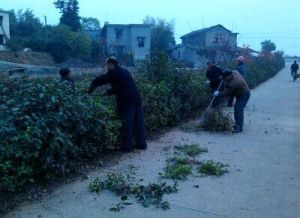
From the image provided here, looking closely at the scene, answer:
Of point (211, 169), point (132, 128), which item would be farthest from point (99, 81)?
point (211, 169)

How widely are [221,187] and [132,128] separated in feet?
8.80

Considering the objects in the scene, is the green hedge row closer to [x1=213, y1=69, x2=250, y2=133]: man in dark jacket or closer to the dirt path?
the dirt path

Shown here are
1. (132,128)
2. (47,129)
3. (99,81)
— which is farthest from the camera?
(132,128)

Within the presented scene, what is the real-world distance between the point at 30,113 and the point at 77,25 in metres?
65.4

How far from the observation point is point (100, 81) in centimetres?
819

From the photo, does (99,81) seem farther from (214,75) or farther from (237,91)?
(214,75)

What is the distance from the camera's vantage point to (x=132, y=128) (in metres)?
8.55

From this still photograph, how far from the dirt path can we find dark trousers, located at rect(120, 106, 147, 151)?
245 mm

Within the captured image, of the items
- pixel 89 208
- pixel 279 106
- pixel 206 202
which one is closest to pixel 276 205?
pixel 206 202

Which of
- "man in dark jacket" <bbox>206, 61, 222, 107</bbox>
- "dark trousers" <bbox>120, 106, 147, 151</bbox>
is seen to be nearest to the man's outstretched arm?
"dark trousers" <bbox>120, 106, 147, 151</bbox>

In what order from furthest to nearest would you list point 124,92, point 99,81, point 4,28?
point 4,28 < point 124,92 < point 99,81

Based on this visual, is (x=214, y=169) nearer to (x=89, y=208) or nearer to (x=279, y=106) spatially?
(x=89, y=208)

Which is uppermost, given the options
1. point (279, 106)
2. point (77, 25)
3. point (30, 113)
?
point (77, 25)

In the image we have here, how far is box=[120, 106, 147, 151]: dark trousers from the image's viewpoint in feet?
27.4
